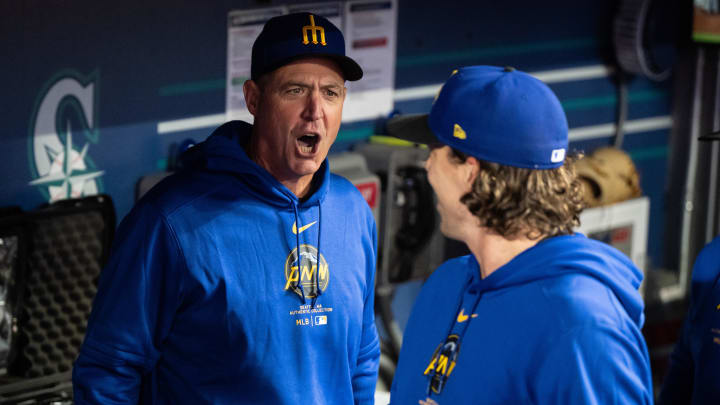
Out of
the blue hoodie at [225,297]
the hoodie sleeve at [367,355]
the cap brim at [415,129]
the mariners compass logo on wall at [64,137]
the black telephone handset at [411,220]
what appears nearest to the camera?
the cap brim at [415,129]

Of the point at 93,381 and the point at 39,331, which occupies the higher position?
the point at 93,381

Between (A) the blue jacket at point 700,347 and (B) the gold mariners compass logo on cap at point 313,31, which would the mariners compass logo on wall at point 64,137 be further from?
(A) the blue jacket at point 700,347

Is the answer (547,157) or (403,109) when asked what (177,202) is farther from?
(403,109)

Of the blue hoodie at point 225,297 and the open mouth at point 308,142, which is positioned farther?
the open mouth at point 308,142

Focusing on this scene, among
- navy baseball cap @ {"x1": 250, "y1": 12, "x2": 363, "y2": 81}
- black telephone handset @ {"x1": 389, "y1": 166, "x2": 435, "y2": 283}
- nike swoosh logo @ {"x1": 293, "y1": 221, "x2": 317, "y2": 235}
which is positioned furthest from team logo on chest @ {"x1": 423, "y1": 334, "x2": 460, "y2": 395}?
black telephone handset @ {"x1": 389, "y1": 166, "x2": 435, "y2": 283}

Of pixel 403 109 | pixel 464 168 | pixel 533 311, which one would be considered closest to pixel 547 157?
pixel 464 168

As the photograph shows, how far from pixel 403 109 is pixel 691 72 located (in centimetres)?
206

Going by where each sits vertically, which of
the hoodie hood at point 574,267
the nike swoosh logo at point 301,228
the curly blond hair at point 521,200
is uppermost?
the curly blond hair at point 521,200

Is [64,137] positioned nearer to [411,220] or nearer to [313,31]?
[313,31]

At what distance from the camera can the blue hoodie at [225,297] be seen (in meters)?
2.28

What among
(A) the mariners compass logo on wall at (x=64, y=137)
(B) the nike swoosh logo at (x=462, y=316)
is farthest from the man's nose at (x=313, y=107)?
(A) the mariners compass logo on wall at (x=64, y=137)

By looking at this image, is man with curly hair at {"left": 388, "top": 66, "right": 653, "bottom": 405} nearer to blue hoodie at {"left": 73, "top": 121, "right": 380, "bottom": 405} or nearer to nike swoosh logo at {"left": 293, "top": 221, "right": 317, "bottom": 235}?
blue hoodie at {"left": 73, "top": 121, "right": 380, "bottom": 405}

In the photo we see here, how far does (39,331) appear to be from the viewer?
3.41 metres

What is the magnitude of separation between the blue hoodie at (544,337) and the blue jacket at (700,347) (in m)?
0.54
